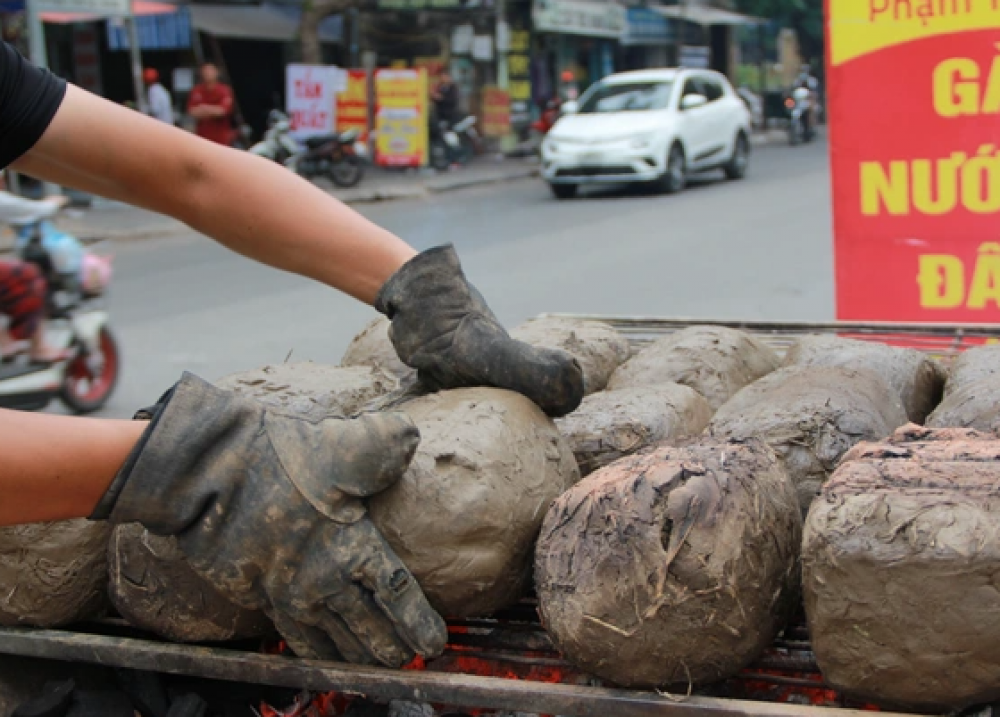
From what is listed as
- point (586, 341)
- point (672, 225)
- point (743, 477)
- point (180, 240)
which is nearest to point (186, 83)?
point (180, 240)

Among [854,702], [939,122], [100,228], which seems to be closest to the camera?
[854,702]

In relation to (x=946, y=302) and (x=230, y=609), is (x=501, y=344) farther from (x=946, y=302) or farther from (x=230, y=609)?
(x=946, y=302)

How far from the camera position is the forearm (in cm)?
195

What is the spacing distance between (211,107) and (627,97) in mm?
5986

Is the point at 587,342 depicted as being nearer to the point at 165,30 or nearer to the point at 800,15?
the point at 165,30

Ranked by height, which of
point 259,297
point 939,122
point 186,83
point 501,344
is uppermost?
point 186,83

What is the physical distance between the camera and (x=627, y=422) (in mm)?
2697

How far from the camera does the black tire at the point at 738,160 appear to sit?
18938 mm

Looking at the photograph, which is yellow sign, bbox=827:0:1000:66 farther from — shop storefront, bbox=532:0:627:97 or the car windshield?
shop storefront, bbox=532:0:627:97

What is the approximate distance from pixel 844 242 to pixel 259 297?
593cm

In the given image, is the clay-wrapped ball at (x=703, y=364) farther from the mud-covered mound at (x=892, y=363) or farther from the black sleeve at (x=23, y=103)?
the black sleeve at (x=23, y=103)

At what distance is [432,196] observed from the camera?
18.4 metres

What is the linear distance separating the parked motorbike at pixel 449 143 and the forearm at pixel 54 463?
63.5 ft

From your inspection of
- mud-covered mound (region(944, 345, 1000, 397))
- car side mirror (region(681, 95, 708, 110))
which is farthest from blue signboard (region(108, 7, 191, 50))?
mud-covered mound (region(944, 345, 1000, 397))
